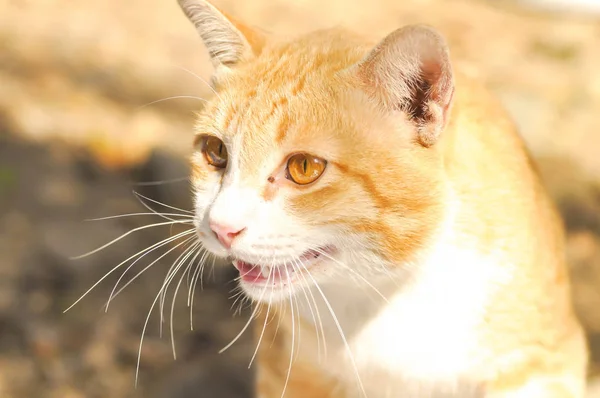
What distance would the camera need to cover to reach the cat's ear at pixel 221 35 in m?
1.66

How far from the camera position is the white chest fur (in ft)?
5.24

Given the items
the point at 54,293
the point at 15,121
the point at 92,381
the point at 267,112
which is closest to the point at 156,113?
the point at 15,121

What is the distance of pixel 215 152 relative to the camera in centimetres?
160

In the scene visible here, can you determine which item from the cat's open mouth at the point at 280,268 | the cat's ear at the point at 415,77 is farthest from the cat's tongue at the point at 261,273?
the cat's ear at the point at 415,77

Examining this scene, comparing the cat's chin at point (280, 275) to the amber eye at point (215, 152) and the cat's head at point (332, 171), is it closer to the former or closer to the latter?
the cat's head at point (332, 171)

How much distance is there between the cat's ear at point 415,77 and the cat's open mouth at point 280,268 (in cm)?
34

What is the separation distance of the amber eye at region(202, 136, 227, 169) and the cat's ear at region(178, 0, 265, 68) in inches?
8.9

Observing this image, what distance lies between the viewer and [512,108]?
314 cm

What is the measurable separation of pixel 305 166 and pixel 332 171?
6 centimetres

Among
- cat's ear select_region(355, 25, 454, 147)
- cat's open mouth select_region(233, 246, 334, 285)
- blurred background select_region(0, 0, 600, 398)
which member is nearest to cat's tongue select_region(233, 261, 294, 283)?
cat's open mouth select_region(233, 246, 334, 285)

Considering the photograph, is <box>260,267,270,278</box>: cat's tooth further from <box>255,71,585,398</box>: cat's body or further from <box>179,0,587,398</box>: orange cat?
<box>255,71,585,398</box>: cat's body

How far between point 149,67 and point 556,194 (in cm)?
218

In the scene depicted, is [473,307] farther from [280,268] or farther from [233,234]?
[233,234]

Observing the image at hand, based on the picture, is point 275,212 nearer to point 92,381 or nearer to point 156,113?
point 92,381
